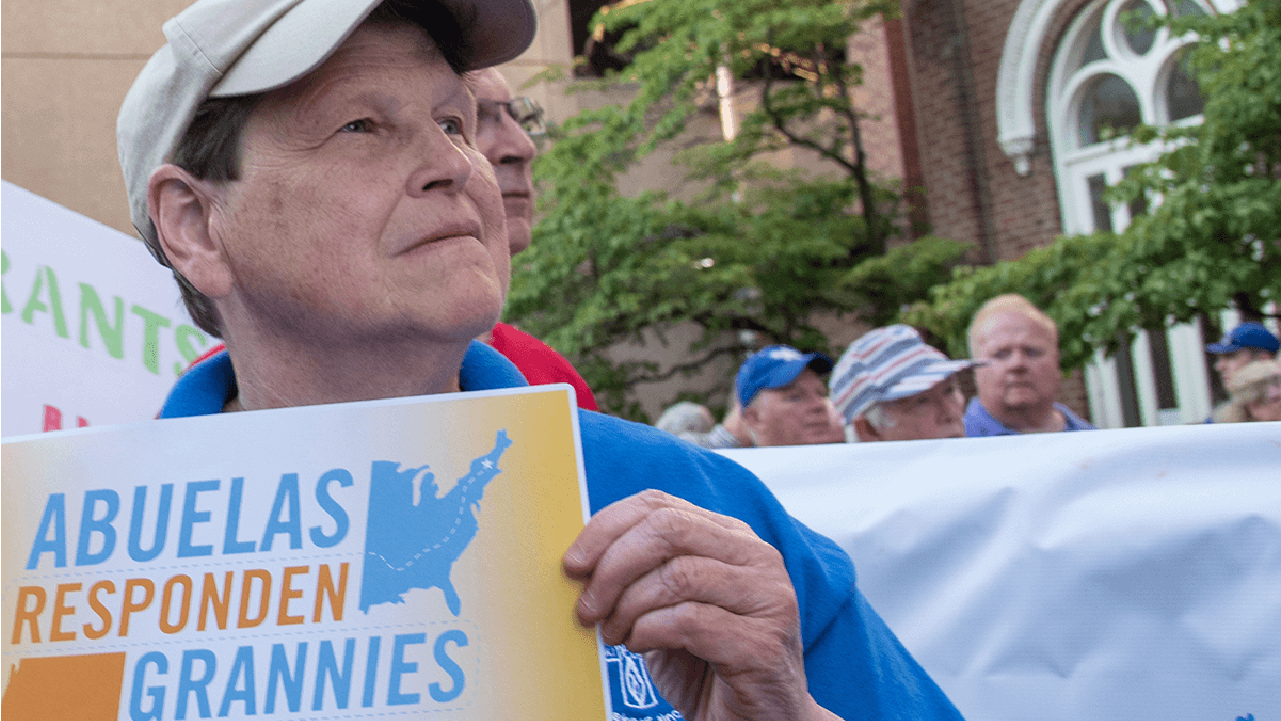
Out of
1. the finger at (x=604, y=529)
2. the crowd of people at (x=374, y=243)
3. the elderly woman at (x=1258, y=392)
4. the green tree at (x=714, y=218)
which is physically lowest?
the finger at (x=604, y=529)

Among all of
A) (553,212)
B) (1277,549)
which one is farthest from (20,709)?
(553,212)

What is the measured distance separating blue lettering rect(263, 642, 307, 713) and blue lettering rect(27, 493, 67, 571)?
205 mm

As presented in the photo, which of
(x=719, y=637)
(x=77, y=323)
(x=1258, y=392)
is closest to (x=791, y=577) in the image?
(x=719, y=637)

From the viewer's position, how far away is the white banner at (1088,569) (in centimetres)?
145

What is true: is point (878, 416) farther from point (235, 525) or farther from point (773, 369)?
point (235, 525)

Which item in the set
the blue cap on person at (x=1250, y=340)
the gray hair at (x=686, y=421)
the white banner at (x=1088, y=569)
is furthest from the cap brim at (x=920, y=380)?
the blue cap on person at (x=1250, y=340)

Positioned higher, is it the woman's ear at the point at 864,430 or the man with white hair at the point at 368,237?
the woman's ear at the point at 864,430

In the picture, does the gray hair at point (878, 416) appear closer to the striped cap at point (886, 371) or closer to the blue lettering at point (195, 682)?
the striped cap at point (886, 371)

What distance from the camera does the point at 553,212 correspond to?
9891 millimetres

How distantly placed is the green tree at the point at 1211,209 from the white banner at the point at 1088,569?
15.1 feet

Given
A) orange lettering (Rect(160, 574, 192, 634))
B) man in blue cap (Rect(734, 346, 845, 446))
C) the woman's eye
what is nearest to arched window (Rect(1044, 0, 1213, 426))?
man in blue cap (Rect(734, 346, 845, 446))

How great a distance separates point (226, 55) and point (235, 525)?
46cm

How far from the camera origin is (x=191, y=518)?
3.23ft

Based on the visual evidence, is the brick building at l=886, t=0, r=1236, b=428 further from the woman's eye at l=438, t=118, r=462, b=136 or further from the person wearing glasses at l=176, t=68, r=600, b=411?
the woman's eye at l=438, t=118, r=462, b=136
